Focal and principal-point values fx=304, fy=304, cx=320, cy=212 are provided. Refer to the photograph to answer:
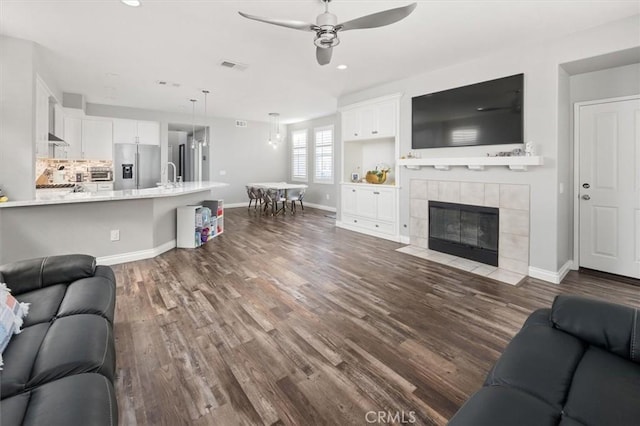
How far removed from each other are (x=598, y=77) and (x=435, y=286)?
10.9ft

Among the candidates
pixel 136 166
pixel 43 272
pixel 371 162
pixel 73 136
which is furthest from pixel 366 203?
pixel 73 136

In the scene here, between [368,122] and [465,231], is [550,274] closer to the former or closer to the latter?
[465,231]

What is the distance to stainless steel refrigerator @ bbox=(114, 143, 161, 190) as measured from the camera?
7.41 meters

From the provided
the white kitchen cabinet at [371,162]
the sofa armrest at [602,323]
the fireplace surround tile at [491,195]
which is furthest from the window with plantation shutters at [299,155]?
the sofa armrest at [602,323]

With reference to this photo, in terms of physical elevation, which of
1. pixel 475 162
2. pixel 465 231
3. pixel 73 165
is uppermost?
pixel 73 165

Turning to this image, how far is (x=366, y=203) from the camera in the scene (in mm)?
6109

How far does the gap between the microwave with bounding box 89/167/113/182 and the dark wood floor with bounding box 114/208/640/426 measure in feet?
13.8

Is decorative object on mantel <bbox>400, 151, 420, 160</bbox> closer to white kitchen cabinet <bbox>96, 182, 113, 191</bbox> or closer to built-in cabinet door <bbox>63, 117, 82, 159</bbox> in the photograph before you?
white kitchen cabinet <bbox>96, 182, 113, 191</bbox>

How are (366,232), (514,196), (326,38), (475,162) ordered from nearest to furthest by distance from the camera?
(326,38) < (514,196) < (475,162) < (366,232)

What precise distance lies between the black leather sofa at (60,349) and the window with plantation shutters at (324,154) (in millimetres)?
7322

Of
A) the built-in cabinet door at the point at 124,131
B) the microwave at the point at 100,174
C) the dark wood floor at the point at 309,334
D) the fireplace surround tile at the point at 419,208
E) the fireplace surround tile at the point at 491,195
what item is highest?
the built-in cabinet door at the point at 124,131

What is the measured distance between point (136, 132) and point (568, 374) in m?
8.91

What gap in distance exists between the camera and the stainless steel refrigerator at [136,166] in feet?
24.3

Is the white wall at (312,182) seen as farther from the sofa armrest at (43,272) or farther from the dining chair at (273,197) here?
the sofa armrest at (43,272)
